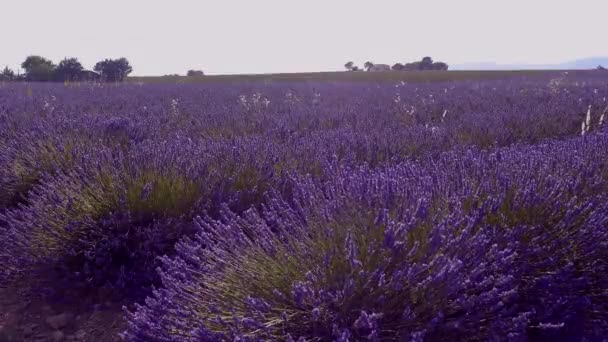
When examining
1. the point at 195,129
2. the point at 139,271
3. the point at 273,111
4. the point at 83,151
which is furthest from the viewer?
the point at 273,111

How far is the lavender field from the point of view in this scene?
1550mm

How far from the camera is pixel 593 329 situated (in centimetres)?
173

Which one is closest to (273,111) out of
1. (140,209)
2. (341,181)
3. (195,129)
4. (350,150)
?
(195,129)

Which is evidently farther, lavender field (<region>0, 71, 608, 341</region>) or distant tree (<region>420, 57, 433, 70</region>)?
distant tree (<region>420, 57, 433, 70</region>)

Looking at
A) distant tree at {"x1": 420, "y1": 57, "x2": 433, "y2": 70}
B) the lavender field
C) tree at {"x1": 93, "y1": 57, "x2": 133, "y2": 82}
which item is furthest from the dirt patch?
distant tree at {"x1": 420, "y1": 57, "x2": 433, "y2": 70}

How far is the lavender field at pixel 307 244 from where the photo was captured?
155 cm

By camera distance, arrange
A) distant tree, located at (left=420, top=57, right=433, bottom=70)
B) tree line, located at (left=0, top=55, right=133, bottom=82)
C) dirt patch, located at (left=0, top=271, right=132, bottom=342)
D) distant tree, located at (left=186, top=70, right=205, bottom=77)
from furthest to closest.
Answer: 1. distant tree, located at (left=420, top=57, right=433, bottom=70)
2. distant tree, located at (left=186, top=70, right=205, bottom=77)
3. tree line, located at (left=0, top=55, right=133, bottom=82)
4. dirt patch, located at (left=0, top=271, right=132, bottom=342)

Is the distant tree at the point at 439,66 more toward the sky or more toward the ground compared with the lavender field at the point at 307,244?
more toward the sky

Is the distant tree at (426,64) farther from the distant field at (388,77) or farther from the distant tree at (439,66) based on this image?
the distant field at (388,77)

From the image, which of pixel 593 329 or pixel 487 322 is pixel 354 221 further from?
pixel 593 329

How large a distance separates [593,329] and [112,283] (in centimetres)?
211

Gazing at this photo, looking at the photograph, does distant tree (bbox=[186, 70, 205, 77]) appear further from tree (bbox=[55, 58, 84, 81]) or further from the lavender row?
the lavender row

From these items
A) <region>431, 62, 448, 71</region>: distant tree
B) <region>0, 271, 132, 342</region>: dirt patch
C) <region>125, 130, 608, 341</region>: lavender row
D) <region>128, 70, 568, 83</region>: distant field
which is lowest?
<region>0, 271, 132, 342</region>: dirt patch

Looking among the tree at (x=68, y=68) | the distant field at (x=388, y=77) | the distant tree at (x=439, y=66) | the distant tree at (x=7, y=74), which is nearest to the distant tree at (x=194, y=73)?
the distant field at (x=388, y=77)
